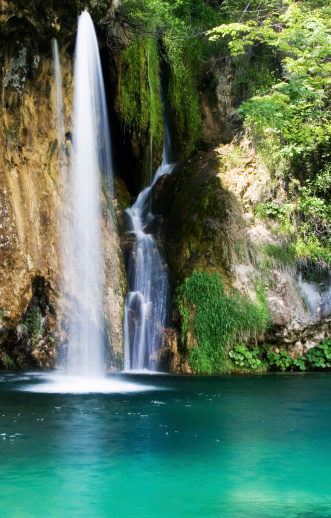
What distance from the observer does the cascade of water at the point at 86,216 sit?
14273 millimetres

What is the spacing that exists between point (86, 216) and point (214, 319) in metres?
4.20

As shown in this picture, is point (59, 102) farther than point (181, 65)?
No

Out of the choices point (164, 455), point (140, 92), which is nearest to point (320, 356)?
point (164, 455)

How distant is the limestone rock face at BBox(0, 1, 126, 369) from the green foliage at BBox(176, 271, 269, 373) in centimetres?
174

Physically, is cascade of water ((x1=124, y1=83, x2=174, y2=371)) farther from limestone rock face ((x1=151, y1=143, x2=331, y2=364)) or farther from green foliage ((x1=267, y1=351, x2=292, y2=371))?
green foliage ((x1=267, y1=351, x2=292, y2=371))

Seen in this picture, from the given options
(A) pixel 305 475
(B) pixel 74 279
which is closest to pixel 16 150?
(B) pixel 74 279

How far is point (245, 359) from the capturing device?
570 inches

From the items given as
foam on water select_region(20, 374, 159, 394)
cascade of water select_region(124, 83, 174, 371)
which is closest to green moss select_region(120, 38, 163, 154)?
cascade of water select_region(124, 83, 174, 371)

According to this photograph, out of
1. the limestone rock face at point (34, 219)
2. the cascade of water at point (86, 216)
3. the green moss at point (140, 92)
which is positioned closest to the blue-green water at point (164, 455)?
the limestone rock face at point (34, 219)

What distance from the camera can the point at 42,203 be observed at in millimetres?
14664

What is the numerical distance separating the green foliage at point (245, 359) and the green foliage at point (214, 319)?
0.19 meters

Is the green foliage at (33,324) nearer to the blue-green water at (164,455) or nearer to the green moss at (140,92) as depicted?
the blue-green water at (164,455)

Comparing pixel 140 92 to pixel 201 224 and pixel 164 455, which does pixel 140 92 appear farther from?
pixel 164 455

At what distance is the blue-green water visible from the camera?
522 cm
